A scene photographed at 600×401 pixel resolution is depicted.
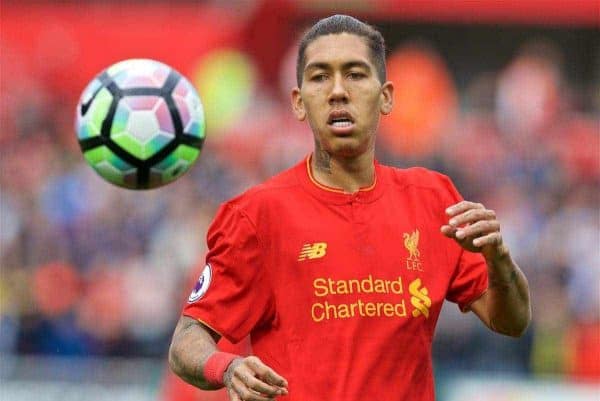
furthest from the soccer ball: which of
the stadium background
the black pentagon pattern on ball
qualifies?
the stadium background

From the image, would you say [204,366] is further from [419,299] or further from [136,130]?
[136,130]

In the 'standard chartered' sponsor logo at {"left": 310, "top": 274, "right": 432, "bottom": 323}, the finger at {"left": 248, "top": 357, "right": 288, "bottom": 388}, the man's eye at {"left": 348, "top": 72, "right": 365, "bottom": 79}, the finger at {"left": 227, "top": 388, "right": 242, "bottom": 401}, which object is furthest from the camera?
the man's eye at {"left": 348, "top": 72, "right": 365, "bottom": 79}

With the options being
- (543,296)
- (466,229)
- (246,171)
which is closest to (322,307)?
(466,229)

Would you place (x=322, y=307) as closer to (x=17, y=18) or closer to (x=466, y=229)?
(x=466, y=229)

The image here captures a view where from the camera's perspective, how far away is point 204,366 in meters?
4.65

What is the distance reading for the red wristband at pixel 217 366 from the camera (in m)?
4.52

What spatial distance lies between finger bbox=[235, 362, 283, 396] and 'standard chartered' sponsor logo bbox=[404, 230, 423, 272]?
0.93m

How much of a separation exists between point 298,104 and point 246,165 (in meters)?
10.5

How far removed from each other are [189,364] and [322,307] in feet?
1.63

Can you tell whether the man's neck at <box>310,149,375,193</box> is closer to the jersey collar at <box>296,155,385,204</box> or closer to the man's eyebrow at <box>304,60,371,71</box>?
the jersey collar at <box>296,155,385,204</box>

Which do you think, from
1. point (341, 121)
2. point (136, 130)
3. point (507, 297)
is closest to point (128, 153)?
point (136, 130)

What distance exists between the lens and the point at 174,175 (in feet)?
21.5

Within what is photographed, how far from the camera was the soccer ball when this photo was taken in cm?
648

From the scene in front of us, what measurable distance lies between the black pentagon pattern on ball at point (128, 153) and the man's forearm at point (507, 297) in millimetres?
2034
